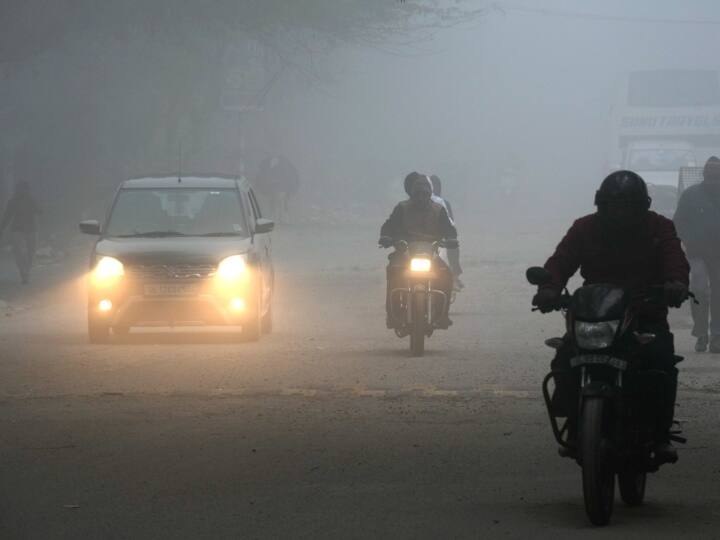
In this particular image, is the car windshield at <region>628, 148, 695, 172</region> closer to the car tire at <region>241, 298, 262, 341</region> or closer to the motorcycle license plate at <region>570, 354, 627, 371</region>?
the car tire at <region>241, 298, 262, 341</region>

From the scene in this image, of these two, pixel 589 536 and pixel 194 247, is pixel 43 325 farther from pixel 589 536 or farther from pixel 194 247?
pixel 589 536

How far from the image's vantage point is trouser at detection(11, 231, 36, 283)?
28.8 m

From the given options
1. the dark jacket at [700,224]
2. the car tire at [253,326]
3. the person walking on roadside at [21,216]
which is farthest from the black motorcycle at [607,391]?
the person walking on roadside at [21,216]

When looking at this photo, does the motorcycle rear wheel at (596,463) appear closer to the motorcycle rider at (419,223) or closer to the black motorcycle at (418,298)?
the black motorcycle at (418,298)

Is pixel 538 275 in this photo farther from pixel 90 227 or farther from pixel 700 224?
pixel 90 227

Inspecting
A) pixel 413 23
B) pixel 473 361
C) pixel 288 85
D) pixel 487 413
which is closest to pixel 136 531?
pixel 487 413

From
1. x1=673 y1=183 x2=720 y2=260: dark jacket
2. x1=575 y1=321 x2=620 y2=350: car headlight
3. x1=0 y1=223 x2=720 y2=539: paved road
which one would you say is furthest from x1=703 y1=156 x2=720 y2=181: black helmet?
x1=575 y1=321 x2=620 y2=350: car headlight

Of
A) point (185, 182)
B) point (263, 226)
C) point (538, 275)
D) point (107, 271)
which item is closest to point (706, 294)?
point (263, 226)

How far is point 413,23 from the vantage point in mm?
66312

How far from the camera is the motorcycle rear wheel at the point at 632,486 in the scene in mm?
7859

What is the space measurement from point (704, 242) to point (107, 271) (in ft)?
18.8

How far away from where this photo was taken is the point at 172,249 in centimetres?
1761

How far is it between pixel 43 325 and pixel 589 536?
1472 centimetres

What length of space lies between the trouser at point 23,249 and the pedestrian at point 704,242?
47.6 feet
